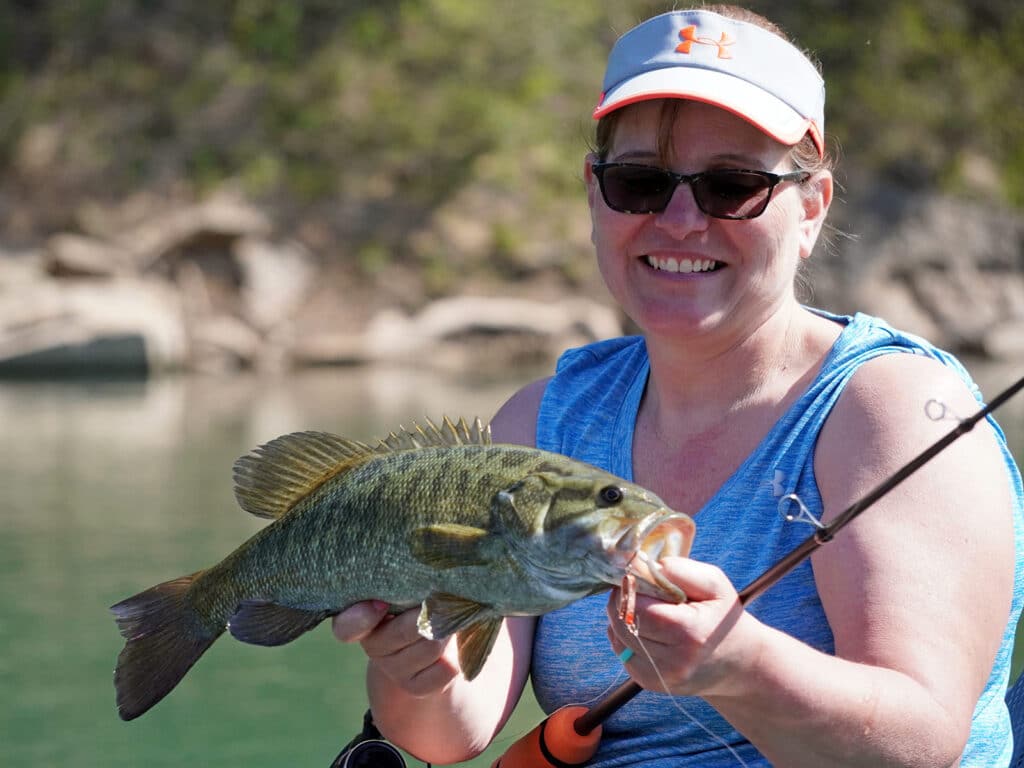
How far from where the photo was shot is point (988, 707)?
2.17 meters

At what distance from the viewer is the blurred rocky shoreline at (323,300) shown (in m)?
14.5

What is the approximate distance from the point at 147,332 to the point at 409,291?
382cm

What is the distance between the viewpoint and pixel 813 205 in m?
2.42

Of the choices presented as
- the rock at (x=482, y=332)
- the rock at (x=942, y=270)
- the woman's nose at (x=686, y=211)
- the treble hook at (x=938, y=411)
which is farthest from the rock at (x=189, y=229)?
the treble hook at (x=938, y=411)

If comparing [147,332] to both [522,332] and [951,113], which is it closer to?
[522,332]

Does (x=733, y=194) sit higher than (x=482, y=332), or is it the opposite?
(x=733, y=194)

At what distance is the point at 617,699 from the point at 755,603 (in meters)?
0.27

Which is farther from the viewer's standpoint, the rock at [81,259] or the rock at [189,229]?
the rock at [189,229]

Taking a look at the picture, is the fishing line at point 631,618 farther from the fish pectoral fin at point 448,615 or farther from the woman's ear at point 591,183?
the woman's ear at point 591,183

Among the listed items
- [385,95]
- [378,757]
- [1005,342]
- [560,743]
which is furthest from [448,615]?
[385,95]

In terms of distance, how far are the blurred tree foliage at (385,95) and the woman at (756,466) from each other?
15.3 meters

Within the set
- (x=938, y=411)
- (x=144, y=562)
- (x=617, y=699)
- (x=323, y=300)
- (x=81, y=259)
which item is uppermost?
(x=938, y=411)

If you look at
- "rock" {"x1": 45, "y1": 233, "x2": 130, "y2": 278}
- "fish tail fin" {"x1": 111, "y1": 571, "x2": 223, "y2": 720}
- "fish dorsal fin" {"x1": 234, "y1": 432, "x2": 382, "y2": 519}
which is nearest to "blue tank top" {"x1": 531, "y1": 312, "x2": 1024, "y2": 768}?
"fish dorsal fin" {"x1": 234, "y1": 432, "x2": 382, "y2": 519}

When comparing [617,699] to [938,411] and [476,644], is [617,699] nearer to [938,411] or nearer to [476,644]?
[476,644]
